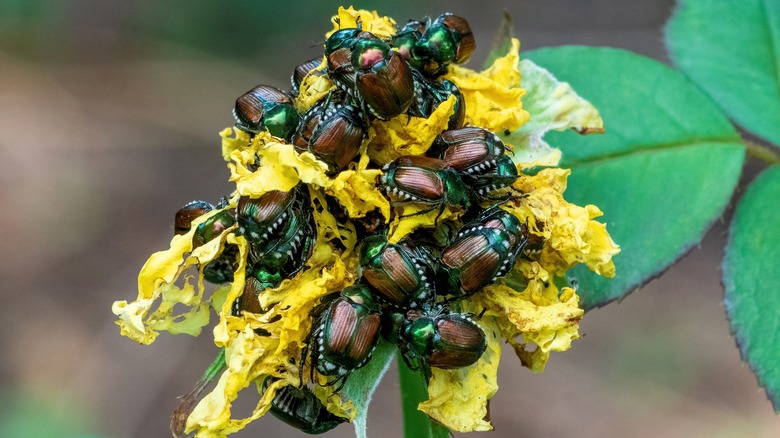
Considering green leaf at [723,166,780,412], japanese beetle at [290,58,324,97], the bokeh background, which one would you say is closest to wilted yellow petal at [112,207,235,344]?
japanese beetle at [290,58,324,97]

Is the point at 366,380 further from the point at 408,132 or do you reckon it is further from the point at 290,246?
the point at 408,132

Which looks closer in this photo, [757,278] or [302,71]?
[302,71]

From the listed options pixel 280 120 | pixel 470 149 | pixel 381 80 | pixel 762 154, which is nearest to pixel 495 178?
pixel 470 149

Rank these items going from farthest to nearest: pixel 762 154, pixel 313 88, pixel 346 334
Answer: pixel 762 154 < pixel 313 88 < pixel 346 334

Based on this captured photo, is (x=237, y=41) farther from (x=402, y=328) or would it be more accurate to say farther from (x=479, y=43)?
(x=402, y=328)

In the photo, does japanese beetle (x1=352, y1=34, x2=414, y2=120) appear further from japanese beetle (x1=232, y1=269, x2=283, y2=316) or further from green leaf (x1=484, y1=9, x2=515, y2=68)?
green leaf (x1=484, y1=9, x2=515, y2=68)

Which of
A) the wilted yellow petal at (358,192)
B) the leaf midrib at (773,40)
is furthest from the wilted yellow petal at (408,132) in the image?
the leaf midrib at (773,40)

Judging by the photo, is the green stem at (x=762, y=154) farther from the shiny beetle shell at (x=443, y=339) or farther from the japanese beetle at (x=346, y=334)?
the japanese beetle at (x=346, y=334)

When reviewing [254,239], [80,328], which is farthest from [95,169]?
[254,239]
